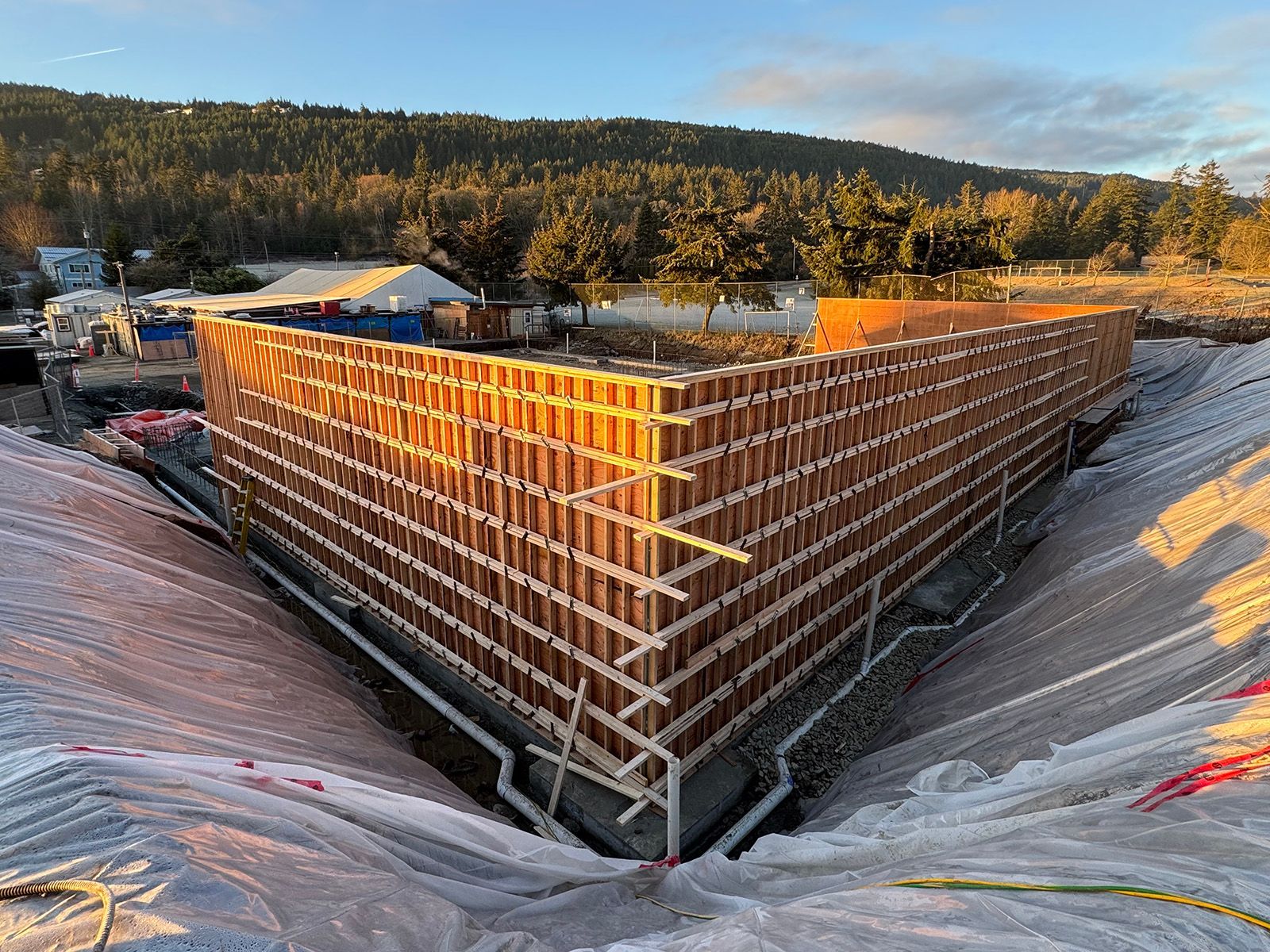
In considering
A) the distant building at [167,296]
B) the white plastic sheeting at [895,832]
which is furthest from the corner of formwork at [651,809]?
the distant building at [167,296]

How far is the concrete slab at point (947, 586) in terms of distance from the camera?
424 inches

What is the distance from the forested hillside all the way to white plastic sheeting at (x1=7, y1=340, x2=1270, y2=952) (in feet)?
104

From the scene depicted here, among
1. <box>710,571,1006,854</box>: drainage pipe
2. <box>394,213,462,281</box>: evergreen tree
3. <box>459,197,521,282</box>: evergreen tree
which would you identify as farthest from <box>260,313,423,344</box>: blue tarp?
<box>394,213,462,281</box>: evergreen tree

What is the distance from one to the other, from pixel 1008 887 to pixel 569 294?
4500 cm

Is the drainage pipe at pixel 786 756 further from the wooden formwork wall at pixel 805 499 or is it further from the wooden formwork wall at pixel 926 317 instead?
the wooden formwork wall at pixel 926 317

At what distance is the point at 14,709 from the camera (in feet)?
14.1

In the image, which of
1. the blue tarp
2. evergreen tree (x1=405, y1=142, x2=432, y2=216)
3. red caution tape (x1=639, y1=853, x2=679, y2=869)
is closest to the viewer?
red caution tape (x1=639, y1=853, x2=679, y2=869)

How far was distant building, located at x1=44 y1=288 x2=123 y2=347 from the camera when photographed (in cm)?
4034

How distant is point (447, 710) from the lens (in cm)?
870

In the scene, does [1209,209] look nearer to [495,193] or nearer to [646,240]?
[646,240]

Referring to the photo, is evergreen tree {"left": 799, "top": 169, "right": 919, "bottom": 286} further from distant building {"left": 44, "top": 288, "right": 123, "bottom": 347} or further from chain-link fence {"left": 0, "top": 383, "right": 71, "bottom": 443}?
distant building {"left": 44, "top": 288, "right": 123, "bottom": 347}

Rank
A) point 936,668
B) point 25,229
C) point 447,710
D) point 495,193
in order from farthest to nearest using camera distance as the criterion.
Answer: point 495,193
point 25,229
point 936,668
point 447,710

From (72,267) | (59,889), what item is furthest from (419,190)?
(59,889)

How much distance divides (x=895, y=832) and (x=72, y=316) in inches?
2079
